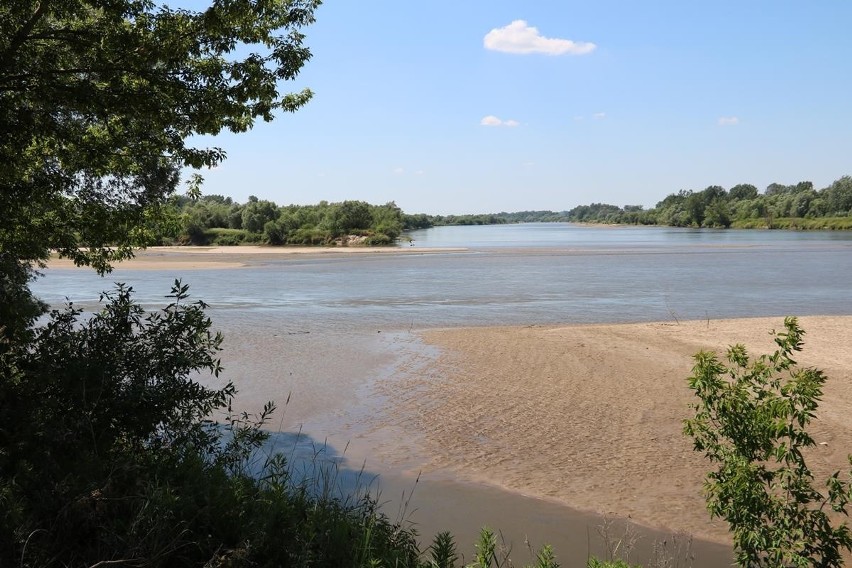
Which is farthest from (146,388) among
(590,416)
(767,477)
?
(590,416)

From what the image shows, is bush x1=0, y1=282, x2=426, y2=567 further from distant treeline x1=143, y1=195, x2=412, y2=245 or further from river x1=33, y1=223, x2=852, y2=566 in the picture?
distant treeline x1=143, y1=195, x2=412, y2=245

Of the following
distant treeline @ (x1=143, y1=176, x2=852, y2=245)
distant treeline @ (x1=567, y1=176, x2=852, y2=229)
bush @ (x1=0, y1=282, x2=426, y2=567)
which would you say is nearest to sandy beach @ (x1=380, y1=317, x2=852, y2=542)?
bush @ (x1=0, y1=282, x2=426, y2=567)

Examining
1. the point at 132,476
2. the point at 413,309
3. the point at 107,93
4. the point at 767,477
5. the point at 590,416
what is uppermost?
the point at 107,93

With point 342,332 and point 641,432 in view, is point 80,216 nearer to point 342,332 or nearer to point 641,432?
point 641,432

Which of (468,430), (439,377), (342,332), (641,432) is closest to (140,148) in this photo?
(468,430)

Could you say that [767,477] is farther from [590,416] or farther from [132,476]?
[590,416]

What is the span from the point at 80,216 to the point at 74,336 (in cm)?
281

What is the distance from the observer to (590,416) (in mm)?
12227

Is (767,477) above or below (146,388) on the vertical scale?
below

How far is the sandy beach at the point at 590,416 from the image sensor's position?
29.9 feet

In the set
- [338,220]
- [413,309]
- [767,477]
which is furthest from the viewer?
[338,220]

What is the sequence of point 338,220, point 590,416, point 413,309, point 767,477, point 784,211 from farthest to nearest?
point 784,211 < point 338,220 < point 413,309 < point 590,416 < point 767,477

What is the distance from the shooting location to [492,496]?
895 centimetres

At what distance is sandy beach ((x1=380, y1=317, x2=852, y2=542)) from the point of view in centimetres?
912
